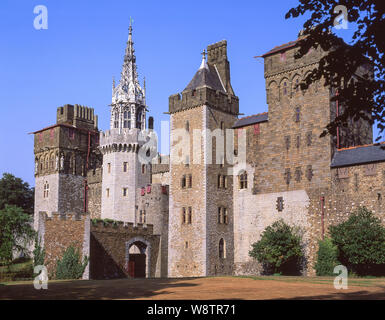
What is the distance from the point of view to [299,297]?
1934cm

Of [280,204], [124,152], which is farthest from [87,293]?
[124,152]

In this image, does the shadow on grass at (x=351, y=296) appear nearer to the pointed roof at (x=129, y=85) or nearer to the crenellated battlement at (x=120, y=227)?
the crenellated battlement at (x=120, y=227)

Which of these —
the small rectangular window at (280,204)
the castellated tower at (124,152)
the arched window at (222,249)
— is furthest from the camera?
the castellated tower at (124,152)

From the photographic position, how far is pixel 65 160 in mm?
61969

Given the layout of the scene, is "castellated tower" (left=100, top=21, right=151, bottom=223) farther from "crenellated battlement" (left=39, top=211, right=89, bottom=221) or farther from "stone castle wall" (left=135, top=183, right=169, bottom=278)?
"crenellated battlement" (left=39, top=211, right=89, bottom=221)

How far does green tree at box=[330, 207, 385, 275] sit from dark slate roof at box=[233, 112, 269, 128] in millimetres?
11922

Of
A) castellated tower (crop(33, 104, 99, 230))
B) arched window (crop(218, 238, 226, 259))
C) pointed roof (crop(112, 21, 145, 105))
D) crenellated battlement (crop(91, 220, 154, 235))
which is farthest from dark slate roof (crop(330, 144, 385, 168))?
castellated tower (crop(33, 104, 99, 230))

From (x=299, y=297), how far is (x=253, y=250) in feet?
71.6

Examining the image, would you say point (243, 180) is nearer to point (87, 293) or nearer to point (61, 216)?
point (61, 216)

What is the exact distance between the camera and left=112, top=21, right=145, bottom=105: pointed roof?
57.2 meters

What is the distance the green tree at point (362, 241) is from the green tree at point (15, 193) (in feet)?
175

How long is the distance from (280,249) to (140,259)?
13.5m

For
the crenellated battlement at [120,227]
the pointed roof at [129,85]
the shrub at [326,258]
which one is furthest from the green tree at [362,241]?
the pointed roof at [129,85]

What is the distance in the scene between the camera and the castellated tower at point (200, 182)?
1729 inches
